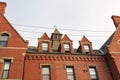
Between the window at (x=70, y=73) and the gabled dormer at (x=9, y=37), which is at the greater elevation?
the gabled dormer at (x=9, y=37)

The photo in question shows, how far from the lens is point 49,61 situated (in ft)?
65.8

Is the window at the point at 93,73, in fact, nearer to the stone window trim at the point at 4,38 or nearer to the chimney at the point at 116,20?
the chimney at the point at 116,20

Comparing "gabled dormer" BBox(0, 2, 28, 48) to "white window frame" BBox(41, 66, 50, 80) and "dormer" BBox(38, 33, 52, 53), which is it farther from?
"white window frame" BBox(41, 66, 50, 80)

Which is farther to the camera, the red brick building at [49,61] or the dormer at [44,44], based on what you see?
the dormer at [44,44]

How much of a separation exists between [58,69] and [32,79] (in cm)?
307

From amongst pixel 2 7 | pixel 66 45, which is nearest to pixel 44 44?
pixel 66 45

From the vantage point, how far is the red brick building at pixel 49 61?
18359 millimetres

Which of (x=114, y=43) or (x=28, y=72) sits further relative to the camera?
(x=114, y=43)

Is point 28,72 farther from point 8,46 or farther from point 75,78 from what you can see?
point 75,78

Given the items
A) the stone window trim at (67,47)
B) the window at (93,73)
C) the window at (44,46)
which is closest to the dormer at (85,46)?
the stone window trim at (67,47)

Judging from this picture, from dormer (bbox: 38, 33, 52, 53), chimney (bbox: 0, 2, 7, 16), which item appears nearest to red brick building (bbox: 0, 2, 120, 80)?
dormer (bbox: 38, 33, 52, 53)

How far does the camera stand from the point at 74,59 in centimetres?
2081

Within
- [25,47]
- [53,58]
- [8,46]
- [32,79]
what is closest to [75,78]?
[53,58]

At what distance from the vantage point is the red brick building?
18359mm
